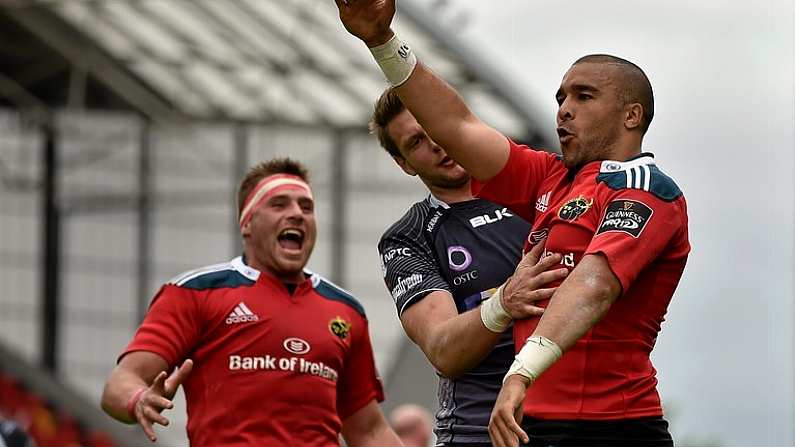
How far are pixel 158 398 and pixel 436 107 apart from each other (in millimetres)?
1748

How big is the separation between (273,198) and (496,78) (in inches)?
534

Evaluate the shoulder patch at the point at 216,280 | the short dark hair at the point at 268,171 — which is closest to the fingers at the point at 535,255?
the shoulder patch at the point at 216,280

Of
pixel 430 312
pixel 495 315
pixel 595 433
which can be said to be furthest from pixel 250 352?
pixel 595 433

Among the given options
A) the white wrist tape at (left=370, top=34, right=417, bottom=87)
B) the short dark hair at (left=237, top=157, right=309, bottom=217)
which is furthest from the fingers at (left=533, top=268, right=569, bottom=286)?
the short dark hair at (left=237, top=157, right=309, bottom=217)

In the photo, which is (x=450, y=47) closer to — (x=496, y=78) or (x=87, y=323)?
(x=496, y=78)

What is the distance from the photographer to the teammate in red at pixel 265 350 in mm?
6910

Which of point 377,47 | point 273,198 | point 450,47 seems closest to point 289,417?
point 273,198

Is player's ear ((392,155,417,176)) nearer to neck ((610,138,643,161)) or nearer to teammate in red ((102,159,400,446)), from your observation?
teammate in red ((102,159,400,446))

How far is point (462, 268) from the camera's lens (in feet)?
19.5

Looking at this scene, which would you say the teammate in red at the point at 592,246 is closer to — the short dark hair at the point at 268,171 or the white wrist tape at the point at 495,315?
the white wrist tape at the point at 495,315

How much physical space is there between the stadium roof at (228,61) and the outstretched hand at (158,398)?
1358 centimetres

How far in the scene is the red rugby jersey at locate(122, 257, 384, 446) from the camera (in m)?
6.91

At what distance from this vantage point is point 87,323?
1030 inches

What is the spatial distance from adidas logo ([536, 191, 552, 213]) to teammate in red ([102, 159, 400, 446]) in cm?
201
